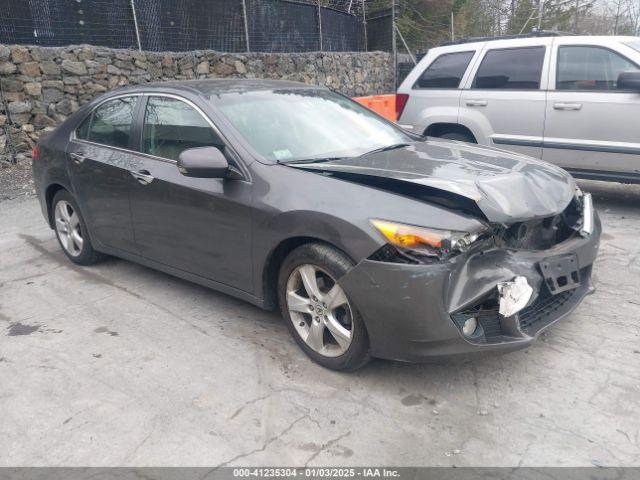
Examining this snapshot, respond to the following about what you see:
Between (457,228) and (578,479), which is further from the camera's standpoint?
(457,228)

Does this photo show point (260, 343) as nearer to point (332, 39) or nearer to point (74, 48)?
point (74, 48)

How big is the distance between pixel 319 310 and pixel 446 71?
496 centimetres

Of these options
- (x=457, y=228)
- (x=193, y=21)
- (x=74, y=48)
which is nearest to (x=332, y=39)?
(x=193, y=21)

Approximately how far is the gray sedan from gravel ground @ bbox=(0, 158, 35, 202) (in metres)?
3.87

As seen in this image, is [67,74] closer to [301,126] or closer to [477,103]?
[477,103]

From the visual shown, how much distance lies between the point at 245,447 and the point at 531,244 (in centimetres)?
196

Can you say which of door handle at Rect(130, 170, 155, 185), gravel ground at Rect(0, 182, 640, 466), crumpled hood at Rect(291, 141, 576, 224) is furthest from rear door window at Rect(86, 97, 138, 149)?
crumpled hood at Rect(291, 141, 576, 224)

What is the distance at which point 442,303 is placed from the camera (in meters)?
2.87

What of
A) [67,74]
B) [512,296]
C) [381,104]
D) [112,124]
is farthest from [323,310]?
[67,74]

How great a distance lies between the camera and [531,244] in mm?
3365

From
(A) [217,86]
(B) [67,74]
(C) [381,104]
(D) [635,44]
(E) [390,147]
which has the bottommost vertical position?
(E) [390,147]

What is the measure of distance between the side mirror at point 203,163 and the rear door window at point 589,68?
4500 millimetres

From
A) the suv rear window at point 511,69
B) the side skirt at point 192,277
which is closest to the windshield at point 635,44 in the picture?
the suv rear window at point 511,69

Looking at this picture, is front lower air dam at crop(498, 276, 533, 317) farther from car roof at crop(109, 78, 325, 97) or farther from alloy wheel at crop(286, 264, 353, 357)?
car roof at crop(109, 78, 325, 97)
